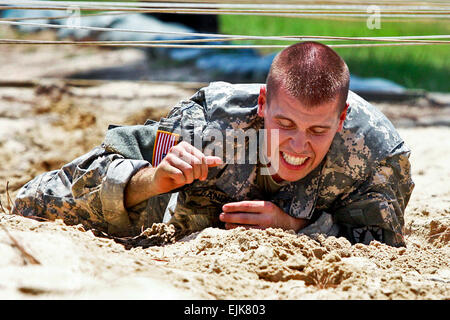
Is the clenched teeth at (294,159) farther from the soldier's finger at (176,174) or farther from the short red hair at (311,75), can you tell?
the soldier's finger at (176,174)

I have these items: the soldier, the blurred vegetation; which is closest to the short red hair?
the soldier

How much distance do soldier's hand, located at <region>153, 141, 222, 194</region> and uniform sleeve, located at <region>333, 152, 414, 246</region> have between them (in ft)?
2.55

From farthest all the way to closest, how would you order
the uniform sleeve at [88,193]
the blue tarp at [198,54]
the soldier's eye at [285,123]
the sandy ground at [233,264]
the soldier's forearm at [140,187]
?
the blue tarp at [198,54], the uniform sleeve at [88,193], the soldier's forearm at [140,187], the soldier's eye at [285,123], the sandy ground at [233,264]

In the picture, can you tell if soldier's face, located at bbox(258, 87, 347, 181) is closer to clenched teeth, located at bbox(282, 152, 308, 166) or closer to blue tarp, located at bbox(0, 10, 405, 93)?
clenched teeth, located at bbox(282, 152, 308, 166)

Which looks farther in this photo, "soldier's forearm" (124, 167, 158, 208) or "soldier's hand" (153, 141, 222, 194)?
"soldier's forearm" (124, 167, 158, 208)

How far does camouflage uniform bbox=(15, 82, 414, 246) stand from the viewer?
2.78m

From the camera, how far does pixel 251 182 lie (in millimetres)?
2840

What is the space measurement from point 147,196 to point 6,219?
2.02 ft

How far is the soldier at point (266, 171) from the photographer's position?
2.57 m

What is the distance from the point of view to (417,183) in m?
3.99

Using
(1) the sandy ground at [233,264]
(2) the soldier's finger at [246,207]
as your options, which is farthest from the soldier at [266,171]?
(1) the sandy ground at [233,264]

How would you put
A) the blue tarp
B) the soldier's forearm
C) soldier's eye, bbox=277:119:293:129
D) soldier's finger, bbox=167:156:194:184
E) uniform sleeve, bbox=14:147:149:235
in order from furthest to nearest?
the blue tarp < uniform sleeve, bbox=14:147:149:235 < the soldier's forearm < soldier's eye, bbox=277:119:293:129 < soldier's finger, bbox=167:156:194:184

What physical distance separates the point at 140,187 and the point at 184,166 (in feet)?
1.14
